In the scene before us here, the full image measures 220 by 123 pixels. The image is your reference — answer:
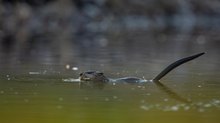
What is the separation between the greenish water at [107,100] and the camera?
10133mm

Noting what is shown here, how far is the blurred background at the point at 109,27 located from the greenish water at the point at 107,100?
6.53 m

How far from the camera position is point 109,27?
39.0 m

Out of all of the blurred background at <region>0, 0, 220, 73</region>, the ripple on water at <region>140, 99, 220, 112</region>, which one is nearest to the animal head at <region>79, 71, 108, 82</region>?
the ripple on water at <region>140, 99, 220, 112</region>

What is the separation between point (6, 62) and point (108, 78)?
3813mm

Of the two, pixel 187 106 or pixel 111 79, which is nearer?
pixel 187 106

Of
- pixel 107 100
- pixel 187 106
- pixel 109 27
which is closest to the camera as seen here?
pixel 187 106

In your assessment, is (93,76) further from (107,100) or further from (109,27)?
(109,27)

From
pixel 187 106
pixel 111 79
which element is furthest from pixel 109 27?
pixel 187 106

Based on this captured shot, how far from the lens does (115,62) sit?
1731 centimetres

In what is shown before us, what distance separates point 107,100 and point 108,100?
0.01m

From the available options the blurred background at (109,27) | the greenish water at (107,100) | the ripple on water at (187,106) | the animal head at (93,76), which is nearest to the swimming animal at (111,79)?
the animal head at (93,76)

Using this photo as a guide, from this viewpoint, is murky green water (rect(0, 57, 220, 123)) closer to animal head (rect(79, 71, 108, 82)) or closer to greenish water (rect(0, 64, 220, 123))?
greenish water (rect(0, 64, 220, 123))

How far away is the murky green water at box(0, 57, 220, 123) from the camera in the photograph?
1014cm

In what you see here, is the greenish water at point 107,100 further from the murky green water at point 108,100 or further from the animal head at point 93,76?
the animal head at point 93,76
